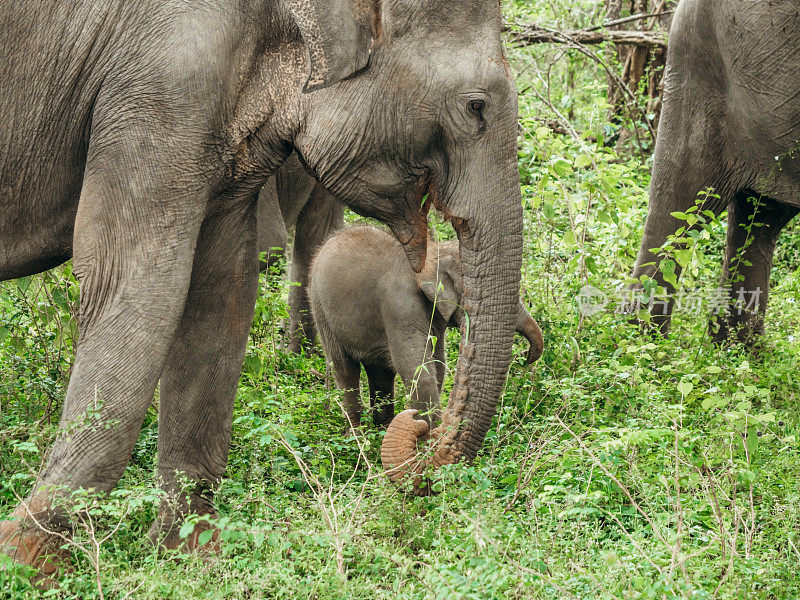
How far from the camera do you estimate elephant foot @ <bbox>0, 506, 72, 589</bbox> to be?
3.46m

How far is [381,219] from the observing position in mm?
3941

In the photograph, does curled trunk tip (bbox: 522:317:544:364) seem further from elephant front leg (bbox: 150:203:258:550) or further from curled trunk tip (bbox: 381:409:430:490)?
elephant front leg (bbox: 150:203:258:550)

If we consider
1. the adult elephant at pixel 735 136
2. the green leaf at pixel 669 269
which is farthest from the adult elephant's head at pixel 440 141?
the adult elephant at pixel 735 136

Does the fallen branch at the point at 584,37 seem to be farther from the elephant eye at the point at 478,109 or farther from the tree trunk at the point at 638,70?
the elephant eye at the point at 478,109

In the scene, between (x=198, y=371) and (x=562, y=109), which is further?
(x=562, y=109)

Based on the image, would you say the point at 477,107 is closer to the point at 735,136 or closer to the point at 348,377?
the point at 348,377

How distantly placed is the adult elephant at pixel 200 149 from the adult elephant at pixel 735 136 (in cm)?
Answer: 231

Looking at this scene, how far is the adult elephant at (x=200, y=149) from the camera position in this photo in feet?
11.5

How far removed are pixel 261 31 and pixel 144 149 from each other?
57 cm

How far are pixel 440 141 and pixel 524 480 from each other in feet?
4.25

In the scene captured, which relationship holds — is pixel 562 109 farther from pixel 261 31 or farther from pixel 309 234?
pixel 261 31

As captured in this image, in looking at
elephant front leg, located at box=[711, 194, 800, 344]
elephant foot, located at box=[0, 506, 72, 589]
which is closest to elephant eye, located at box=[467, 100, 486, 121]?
elephant foot, located at box=[0, 506, 72, 589]

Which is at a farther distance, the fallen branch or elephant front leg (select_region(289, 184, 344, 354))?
the fallen branch

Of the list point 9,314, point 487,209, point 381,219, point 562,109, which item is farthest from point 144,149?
point 562,109
